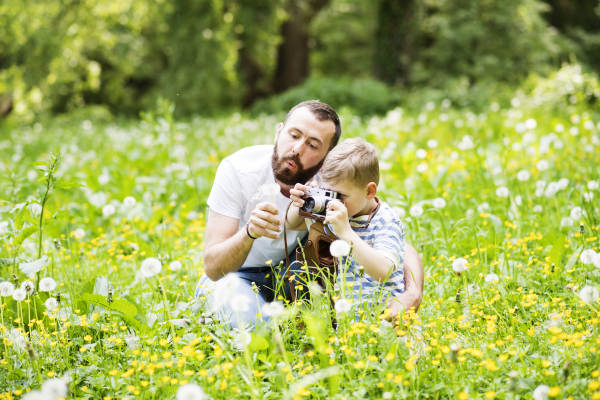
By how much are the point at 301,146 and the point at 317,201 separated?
0.46 meters

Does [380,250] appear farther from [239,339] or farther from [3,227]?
[3,227]

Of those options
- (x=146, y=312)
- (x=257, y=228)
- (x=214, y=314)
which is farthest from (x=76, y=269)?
(x=257, y=228)

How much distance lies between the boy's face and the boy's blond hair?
2 centimetres

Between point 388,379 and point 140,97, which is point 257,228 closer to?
point 388,379

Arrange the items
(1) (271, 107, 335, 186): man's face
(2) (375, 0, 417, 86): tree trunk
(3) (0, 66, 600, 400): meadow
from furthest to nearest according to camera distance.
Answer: (2) (375, 0, 417, 86): tree trunk → (1) (271, 107, 335, 186): man's face → (3) (0, 66, 600, 400): meadow

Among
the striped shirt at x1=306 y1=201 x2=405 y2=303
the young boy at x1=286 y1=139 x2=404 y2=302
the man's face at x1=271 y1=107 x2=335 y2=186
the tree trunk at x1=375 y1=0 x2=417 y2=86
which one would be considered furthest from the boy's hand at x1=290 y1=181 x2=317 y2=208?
the tree trunk at x1=375 y1=0 x2=417 y2=86

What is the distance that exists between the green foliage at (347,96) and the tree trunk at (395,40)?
3.07 feet

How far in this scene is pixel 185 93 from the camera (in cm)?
1176

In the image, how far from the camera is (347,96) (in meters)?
10.6

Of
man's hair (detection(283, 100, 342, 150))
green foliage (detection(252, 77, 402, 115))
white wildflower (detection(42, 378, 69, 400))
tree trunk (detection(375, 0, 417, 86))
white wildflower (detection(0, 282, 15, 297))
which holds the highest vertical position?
man's hair (detection(283, 100, 342, 150))

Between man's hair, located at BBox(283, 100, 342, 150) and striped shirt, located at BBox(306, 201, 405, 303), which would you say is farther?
man's hair, located at BBox(283, 100, 342, 150)

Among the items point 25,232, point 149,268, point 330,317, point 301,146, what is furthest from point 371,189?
point 25,232

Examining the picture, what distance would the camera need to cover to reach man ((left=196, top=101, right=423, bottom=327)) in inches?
83.4

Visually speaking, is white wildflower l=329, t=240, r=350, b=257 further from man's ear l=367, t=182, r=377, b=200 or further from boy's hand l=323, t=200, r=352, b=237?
man's ear l=367, t=182, r=377, b=200
